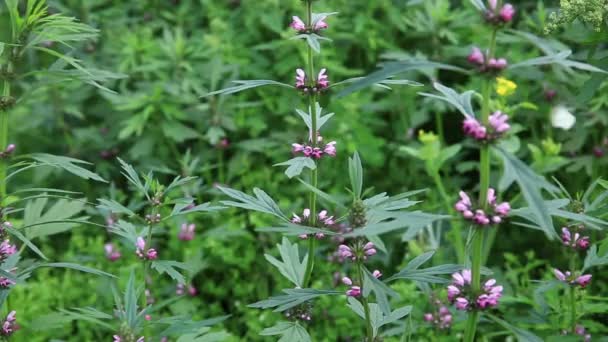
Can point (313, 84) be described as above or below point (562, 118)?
above

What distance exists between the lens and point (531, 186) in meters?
1.47

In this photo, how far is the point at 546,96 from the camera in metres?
3.65

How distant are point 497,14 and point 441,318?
1620mm

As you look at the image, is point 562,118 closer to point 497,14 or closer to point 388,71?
point 497,14

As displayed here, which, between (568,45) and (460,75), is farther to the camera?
(460,75)

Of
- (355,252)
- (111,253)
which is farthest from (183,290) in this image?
(355,252)

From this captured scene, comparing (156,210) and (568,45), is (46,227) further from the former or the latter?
(568,45)

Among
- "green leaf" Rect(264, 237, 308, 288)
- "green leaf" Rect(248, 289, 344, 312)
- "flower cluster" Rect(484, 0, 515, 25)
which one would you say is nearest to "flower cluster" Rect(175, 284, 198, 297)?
"green leaf" Rect(264, 237, 308, 288)

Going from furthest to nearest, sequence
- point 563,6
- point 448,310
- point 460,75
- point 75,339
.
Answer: point 460,75
point 75,339
point 448,310
point 563,6

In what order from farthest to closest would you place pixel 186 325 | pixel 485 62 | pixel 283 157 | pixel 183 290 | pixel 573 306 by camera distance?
pixel 283 157 < pixel 183 290 < pixel 573 306 < pixel 186 325 < pixel 485 62

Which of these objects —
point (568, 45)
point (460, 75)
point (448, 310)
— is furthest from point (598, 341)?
point (460, 75)

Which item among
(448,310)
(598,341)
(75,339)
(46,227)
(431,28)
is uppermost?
(431,28)

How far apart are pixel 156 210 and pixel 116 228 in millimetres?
149

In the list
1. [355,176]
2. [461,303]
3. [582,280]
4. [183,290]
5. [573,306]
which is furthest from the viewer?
[183,290]
